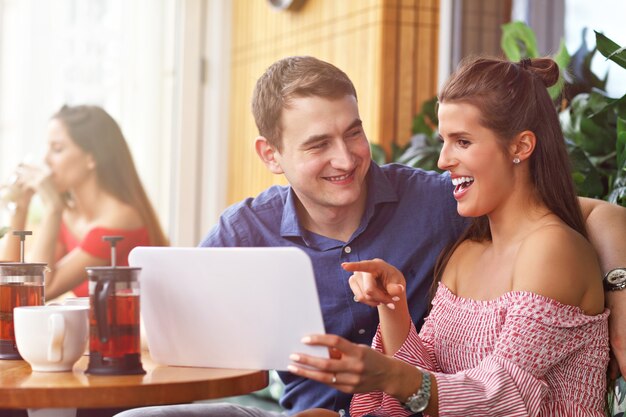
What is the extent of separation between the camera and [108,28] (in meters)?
5.39

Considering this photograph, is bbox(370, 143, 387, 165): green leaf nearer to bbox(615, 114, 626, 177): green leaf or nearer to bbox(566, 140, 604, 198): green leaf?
bbox(566, 140, 604, 198): green leaf

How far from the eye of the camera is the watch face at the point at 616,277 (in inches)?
70.5

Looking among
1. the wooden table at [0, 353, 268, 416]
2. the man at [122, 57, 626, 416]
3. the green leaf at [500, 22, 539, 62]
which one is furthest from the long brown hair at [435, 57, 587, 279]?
the green leaf at [500, 22, 539, 62]

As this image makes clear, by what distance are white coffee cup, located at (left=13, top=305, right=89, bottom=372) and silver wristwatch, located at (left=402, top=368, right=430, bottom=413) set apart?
0.55m

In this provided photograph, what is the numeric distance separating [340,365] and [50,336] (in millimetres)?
470

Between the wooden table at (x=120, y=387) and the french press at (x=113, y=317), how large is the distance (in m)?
0.03

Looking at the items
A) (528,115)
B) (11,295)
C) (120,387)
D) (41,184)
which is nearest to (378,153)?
(41,184)

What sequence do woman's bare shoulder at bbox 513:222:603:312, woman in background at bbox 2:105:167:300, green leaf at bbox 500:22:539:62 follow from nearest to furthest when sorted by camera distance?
woman's bare shoulder at bbox 513:222:603:312 → green leaf at bbox 500:22:539:62 → woman in background at bbox 2:105:167:300

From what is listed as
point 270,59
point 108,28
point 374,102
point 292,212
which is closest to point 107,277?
point 292,212

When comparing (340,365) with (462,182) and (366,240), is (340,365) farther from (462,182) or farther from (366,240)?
(366,240)

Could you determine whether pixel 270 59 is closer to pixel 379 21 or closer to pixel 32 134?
pixel 379 21

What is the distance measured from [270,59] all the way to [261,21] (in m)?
0.29

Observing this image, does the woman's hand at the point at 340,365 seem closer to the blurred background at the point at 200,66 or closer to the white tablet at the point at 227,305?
the white tablet at the point at 227,305

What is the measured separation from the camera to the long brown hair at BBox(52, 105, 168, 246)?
418cm
